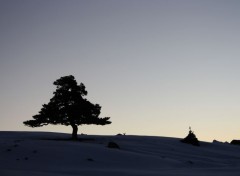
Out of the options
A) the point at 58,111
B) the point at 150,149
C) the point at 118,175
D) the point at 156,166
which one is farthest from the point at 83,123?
the point at 118,175

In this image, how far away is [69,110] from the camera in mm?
48594

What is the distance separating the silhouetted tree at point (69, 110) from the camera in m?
48.4

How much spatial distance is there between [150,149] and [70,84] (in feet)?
49.8

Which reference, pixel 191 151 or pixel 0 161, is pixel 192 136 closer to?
pixel 191 151

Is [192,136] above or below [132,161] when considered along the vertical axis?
above

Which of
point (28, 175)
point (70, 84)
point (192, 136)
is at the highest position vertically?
point (70, 84)

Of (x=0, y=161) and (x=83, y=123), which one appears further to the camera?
(x=83, y=123)

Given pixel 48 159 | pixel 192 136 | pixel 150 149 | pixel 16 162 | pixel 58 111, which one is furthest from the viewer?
pixel 192 136

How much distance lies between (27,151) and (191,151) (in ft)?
62.3

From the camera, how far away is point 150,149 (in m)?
40.5

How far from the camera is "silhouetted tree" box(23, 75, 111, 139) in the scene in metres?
48.4

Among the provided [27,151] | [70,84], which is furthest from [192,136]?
[27,151]

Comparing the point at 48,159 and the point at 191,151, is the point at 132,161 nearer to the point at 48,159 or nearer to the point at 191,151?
the point at 48,159

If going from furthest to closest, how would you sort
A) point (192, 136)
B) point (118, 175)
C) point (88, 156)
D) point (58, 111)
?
point (192, 136) → point (58, 111) → point (88, 156) → point (118, 175)
